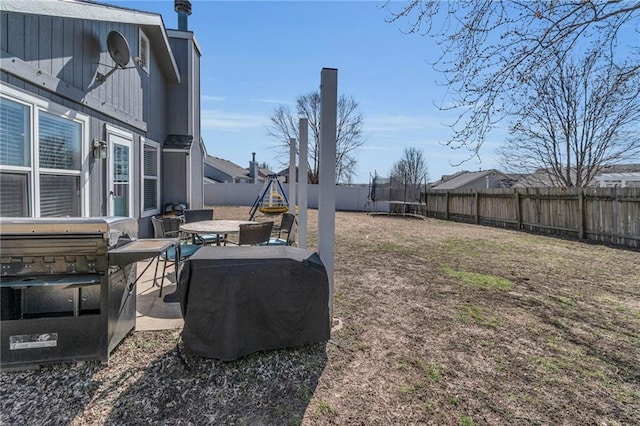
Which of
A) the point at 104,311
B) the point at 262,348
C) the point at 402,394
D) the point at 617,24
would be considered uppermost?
the point at 617,24

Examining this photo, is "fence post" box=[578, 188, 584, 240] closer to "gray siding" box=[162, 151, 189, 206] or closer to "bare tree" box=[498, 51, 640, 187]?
"bare tree" box=[498, 51, 640, 187]

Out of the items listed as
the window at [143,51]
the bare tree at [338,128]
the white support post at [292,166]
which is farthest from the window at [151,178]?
the bare tree at [338,128]

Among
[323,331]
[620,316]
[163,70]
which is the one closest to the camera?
[323,331]

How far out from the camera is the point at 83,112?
4.37 metres

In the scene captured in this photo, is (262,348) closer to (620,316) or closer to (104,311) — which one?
(104,311)

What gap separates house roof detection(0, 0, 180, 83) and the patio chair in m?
2.72

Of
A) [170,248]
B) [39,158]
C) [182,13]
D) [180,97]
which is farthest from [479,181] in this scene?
[39,158]

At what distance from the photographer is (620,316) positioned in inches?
151

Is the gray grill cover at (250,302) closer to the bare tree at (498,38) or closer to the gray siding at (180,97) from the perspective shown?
the bare tree at (498,38)

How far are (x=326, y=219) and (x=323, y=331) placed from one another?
993mm

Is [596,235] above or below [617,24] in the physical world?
below

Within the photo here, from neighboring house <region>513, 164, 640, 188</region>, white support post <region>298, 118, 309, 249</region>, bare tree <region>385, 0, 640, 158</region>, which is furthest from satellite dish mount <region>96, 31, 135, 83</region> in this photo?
neighboring house <region>513, 164, 640, 188</region>

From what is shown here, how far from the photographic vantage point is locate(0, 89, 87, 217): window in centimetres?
310

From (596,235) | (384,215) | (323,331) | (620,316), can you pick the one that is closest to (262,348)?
(323,331)
